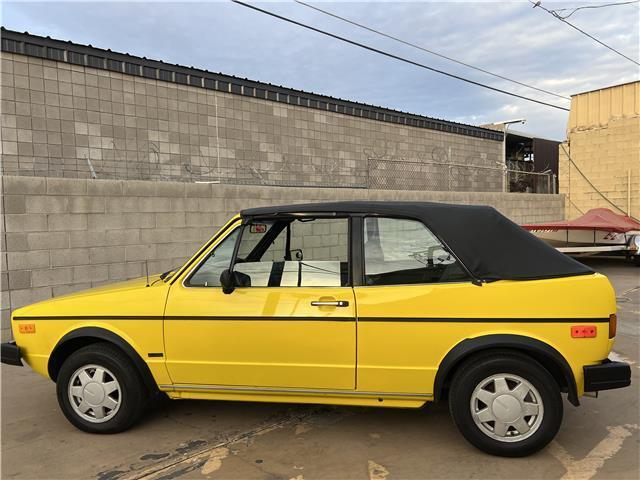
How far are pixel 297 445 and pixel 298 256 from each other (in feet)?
4.68

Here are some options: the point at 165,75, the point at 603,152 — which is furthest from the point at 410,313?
the point at 603,152

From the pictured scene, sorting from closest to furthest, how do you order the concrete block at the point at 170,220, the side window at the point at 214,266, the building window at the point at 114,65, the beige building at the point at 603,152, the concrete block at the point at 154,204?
1. the side window at the point at 214,266
2. the concrete block at the point at 154,204
3. the concrete block at the point at 170,220
4. the building window at the point at 114,65
5. the beige building at the point at 603,152

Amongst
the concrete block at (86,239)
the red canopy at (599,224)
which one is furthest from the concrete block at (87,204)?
the red canopy at (599,224)

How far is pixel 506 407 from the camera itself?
322 cm

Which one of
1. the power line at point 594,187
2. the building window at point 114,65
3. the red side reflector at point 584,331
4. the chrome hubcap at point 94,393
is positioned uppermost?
the building window at point 114,65

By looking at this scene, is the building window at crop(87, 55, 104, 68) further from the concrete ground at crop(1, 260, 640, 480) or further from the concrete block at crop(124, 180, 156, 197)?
the concrete ground at crop(1, 260, 640, 480)

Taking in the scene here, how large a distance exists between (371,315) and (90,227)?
5.10 meters

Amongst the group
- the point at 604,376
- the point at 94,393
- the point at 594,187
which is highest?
the point at 594,187

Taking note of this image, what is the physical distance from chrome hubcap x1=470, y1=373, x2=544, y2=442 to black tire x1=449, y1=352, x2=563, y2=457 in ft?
0.04

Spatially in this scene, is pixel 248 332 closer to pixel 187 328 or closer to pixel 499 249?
pixel 187 328

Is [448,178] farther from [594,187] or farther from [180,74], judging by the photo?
[180,74]

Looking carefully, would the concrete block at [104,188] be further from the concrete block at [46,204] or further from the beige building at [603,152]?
the beige building at [603,152]

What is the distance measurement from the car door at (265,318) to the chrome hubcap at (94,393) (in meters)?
0.52

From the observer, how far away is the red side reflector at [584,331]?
10.4ft
